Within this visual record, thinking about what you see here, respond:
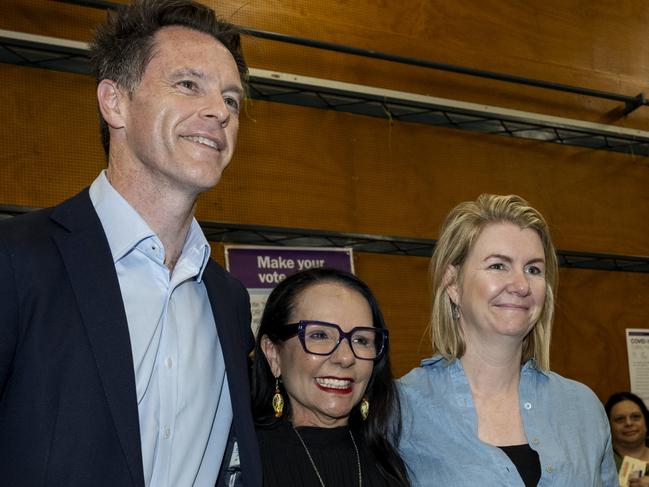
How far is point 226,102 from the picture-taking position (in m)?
1.77

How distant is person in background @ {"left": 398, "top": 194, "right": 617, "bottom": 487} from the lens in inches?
86.6

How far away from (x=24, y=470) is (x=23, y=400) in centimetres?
11

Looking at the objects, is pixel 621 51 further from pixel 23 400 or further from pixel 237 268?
pixel 23 400

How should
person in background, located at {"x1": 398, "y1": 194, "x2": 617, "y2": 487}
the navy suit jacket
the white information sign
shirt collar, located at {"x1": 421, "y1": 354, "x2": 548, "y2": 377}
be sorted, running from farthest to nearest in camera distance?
1. the white information sign
2. shirt collar, located at {"x1": 421, "y1": 354, "x2": 548, "y2": 377}
3. person in background, located at {"x1": 398, "y1": 194, "x2": 617, "y2": 487}
4. the navy suit jacket

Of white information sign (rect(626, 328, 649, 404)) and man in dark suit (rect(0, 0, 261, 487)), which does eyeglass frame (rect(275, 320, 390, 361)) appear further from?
white information sign (rect(626, 328, 649, 404))

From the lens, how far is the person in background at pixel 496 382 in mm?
2199

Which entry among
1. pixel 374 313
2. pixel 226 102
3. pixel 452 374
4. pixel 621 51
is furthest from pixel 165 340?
pixel 621 51

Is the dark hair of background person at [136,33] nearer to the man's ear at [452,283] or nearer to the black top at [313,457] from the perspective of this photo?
the black top at [313,457]

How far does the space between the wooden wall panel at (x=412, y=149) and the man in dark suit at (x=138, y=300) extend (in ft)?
8.63

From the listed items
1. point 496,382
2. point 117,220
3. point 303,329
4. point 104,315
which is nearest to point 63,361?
point 104,315

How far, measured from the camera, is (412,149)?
5.40 metres

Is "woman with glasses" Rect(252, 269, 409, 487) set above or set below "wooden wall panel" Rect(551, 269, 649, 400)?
below

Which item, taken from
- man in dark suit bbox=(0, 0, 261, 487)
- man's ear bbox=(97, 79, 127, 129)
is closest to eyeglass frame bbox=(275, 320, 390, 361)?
man in dark suit bbox=(0, 0, 261, 487)

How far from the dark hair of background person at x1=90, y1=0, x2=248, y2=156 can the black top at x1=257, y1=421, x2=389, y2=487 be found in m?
0.90
